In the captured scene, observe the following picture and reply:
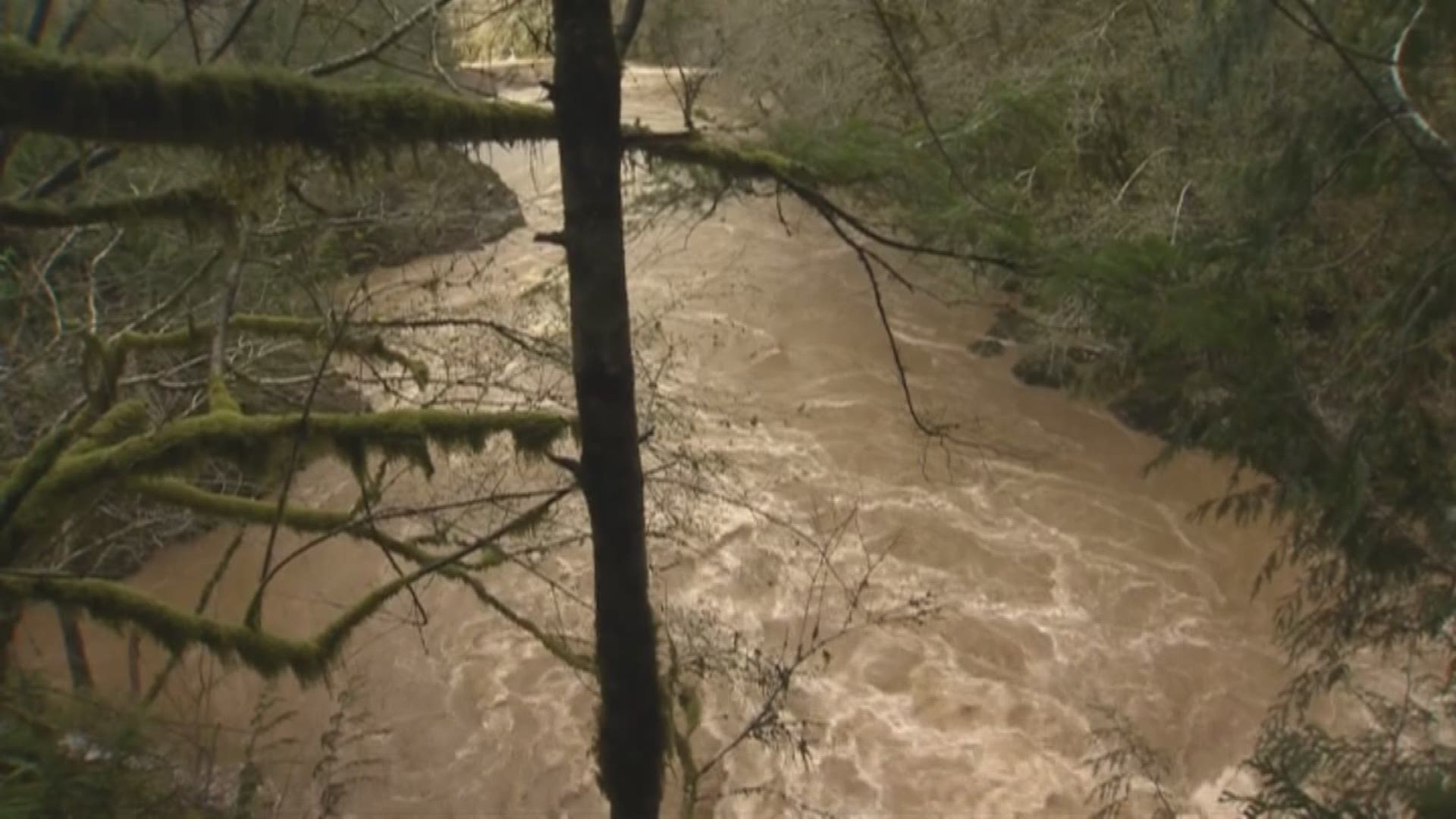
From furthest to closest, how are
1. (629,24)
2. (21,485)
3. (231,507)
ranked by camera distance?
(231,507) → (21,485) → (629,24)

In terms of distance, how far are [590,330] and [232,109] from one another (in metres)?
0.82

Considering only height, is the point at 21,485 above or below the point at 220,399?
below

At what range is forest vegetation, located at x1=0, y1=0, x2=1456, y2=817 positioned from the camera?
2.44 m

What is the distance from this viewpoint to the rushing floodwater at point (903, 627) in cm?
693

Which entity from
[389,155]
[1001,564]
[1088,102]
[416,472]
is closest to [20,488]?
[389,155]

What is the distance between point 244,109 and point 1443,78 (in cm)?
506

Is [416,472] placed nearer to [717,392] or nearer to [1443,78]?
[717,392]

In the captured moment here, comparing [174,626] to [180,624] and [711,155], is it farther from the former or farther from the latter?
[711,155]

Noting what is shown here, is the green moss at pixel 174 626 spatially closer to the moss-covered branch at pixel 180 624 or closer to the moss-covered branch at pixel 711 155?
the moss-covered branch at pixel 180 624

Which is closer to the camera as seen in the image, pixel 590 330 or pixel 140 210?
pixel 590 330

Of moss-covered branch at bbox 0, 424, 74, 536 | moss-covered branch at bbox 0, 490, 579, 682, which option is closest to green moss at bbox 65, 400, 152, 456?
moss-covered branch at bbox 0, 424, 74, 536

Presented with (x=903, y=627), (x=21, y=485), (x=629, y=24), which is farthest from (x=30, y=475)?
(x=903, y=627)

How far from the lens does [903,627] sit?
8156 millimetres


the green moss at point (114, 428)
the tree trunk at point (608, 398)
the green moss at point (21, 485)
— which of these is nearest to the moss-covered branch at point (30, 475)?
the green moss at point (21, 485)
